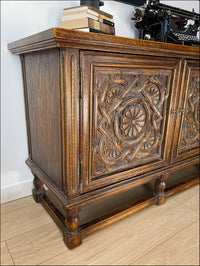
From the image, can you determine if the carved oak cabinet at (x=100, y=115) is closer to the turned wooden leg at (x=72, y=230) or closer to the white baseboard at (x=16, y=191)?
the turned wooden leg at (x=72, y=230)

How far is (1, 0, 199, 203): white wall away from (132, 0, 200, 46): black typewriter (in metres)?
0.18

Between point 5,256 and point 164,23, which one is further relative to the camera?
point 164,23

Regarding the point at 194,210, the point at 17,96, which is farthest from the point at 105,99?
the point at 194,210

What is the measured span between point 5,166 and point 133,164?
0.73 metres

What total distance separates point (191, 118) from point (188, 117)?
0.10ft

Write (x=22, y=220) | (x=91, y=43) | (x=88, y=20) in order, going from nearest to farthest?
(x=91, y=43)
(x=88, y=20)
(x=22, y=220)

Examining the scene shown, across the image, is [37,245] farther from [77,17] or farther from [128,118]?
[77,17]

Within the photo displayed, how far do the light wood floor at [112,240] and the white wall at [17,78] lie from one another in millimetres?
151

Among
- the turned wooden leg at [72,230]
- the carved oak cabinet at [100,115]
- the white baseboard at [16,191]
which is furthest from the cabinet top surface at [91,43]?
the white baseboard at [16,191]

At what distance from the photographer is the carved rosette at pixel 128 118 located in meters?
0.86

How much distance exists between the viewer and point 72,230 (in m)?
0.92

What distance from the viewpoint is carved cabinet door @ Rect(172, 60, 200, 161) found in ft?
3.55

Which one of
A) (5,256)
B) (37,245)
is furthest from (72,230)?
(5,256)

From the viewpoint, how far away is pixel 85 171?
2.84ft
